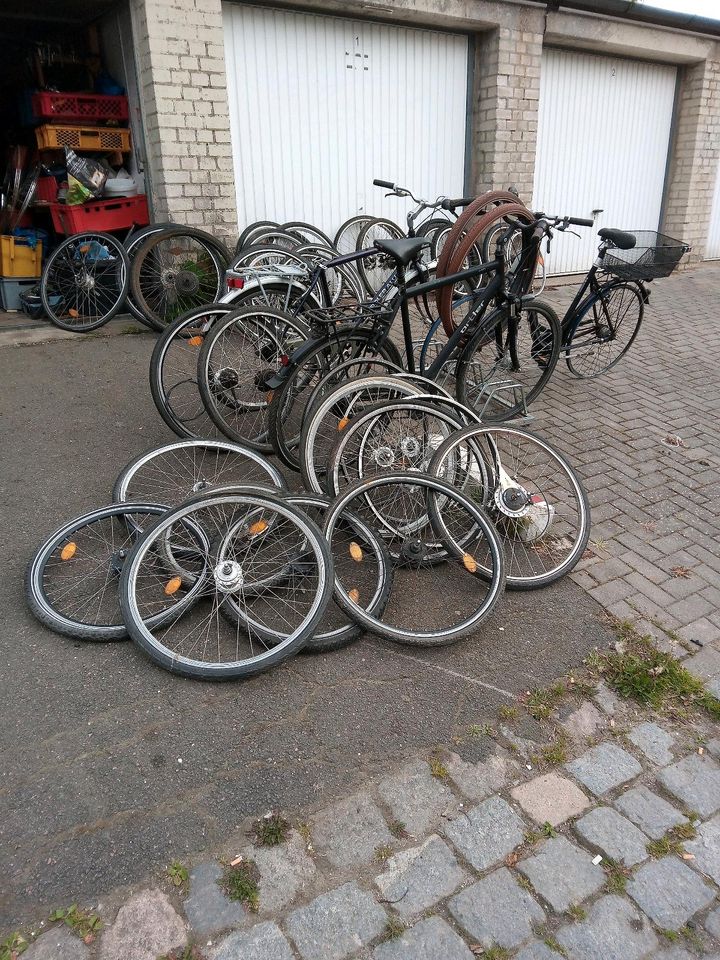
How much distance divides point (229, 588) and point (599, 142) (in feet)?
32.2

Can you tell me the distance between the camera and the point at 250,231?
23.4ft

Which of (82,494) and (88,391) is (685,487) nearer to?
(82,494)

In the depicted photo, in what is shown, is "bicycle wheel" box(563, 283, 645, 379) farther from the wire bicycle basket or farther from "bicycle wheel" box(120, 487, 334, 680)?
"bicycle wheel" box(120, 487, 334, 680)

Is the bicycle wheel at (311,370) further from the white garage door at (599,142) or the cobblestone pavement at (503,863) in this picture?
the white garage door at (599,142)

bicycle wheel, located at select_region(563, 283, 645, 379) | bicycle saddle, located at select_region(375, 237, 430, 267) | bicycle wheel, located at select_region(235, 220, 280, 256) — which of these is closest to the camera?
bicycle saddle, located at select_region(375, 237, 430, 267)

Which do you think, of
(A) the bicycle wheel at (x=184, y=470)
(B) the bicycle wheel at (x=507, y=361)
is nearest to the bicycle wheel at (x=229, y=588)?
(A) the bicycle wheel at (x=184, y=470)

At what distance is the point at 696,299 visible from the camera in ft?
31.1

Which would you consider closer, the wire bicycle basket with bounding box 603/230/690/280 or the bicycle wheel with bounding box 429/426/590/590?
the bicycle wheel with bounding box 429/426/590/590

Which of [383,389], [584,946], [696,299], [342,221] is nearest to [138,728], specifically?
[584,946]

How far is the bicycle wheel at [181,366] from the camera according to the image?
427cm

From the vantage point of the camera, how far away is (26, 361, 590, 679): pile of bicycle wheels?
2.84 meters

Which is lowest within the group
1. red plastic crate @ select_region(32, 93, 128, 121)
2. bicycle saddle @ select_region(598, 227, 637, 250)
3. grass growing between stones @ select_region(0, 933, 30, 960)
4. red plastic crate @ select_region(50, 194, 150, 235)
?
grass growing between stones @ select_region(0, 933, 30, 960)

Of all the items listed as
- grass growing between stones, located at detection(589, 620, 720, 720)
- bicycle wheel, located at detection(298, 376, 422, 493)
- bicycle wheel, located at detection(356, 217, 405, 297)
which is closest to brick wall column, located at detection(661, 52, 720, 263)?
bicycle wheel, located at detection(356, 217, 405, 297)

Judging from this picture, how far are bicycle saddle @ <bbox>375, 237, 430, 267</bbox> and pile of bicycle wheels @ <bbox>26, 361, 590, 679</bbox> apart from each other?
0.75 m
